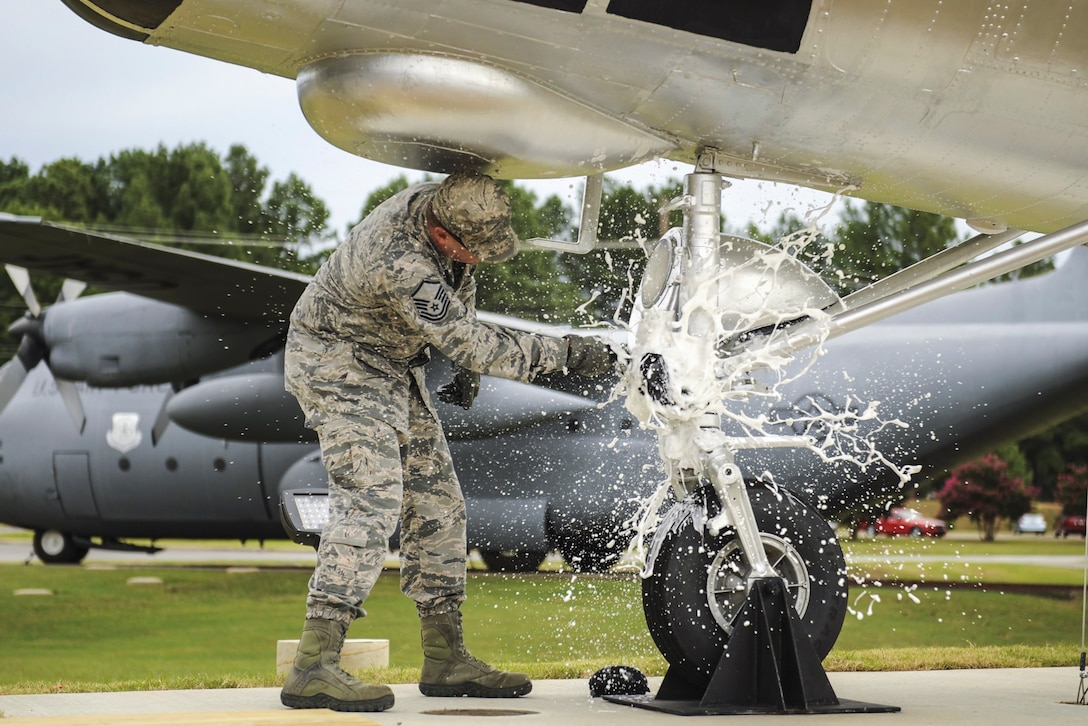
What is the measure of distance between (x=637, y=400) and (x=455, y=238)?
29.9 inches

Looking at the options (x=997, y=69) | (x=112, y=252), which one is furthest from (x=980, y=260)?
(x=112, y=252)

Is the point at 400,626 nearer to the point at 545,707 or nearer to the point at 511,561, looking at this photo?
the point at 511,561

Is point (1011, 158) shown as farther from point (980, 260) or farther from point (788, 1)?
point (788, 1)

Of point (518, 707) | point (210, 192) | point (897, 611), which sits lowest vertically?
point (897, 611)

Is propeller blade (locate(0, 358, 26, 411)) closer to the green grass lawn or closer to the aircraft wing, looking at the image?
the green grass lawn

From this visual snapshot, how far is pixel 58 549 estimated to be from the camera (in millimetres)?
17359

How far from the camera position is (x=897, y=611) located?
13.0 meters

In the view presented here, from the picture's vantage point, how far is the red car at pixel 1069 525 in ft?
106

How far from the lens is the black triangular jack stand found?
11.5ft

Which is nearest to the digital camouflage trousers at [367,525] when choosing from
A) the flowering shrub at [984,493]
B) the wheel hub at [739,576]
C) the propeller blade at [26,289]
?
the wheel hub at [739,576]

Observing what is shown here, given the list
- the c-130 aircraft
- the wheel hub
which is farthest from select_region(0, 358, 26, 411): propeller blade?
the wheel hub

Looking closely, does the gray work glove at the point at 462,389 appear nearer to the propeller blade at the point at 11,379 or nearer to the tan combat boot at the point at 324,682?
the tan combat boot at the point at 324,682

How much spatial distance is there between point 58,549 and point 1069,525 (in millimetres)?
26240

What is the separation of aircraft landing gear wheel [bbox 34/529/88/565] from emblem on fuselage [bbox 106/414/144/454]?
4186 millimetres
